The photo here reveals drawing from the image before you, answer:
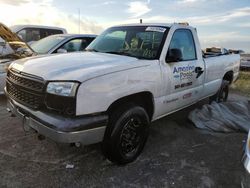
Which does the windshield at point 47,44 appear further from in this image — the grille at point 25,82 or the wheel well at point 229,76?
the wheel well at point 229,76

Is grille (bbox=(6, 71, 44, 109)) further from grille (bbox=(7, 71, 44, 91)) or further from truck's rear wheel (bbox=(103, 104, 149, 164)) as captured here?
truck's rear wheel (bbox=(103, 104, 149, 164))

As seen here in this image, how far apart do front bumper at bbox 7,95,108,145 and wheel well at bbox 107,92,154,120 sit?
0.85 ft

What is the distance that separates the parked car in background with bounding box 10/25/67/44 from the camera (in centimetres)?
1061

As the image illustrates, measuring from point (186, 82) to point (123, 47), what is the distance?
1219 mm

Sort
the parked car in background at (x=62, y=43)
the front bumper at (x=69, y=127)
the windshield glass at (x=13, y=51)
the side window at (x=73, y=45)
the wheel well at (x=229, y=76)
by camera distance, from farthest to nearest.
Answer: the side window at (x=73, y=45)
the parked car in background at (x=62, y=43)
the wheel well at (x=229, y=76)
the windshield glass at (x=13, y=51)
the front bumper at (x=69, y=127)

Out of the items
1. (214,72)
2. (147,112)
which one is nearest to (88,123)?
(147,112)

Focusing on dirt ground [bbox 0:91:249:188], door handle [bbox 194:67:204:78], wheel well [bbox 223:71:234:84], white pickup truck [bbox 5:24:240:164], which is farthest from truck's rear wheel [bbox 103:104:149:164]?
wheel well [bbox 223:71:234:84]

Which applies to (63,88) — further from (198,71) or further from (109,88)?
(198,71)

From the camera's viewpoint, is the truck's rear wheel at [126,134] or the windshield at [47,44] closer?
the truck's rear wheel at [126,134]

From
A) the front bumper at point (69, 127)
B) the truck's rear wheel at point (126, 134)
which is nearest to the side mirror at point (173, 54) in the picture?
the truck's rear wheel at point (126, 134)

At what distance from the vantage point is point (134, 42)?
438cm

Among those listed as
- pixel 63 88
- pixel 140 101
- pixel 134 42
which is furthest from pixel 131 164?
pixel 134 42

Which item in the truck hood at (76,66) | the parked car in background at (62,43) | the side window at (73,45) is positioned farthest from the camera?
the side window at (73,45)

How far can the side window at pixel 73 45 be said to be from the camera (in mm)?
Result: 7614
